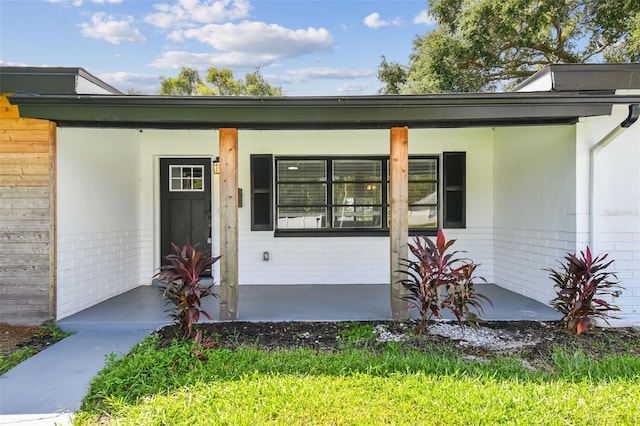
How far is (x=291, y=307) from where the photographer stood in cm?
501

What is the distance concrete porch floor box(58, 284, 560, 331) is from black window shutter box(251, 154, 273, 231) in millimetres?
1076

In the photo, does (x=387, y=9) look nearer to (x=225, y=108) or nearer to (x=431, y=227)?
(x=431, y=227)

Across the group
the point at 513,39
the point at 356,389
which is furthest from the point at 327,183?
the point at 513,39

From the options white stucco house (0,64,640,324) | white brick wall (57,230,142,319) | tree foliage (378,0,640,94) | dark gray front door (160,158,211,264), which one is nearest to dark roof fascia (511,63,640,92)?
white stucco house (0,64,640,324)

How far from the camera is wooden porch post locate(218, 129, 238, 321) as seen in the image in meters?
4.42

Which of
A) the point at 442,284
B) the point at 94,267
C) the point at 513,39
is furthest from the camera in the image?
the point at 513,39

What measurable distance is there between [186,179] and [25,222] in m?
2.60

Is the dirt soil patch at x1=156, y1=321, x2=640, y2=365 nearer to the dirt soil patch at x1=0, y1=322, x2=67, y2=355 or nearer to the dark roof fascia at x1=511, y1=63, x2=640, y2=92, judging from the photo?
the dirt soil patch at x1=0, y1=322, x2=67, y2=355

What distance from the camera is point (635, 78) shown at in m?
4.20

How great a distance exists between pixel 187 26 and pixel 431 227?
17149mm

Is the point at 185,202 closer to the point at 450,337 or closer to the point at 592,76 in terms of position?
the point at 450,337

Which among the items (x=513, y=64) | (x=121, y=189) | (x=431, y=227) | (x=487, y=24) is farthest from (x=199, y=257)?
(x=513, y=64)

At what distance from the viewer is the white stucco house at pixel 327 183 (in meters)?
4.08

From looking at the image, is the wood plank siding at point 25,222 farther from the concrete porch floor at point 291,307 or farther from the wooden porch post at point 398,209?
the wooden porch post at point 398,209
